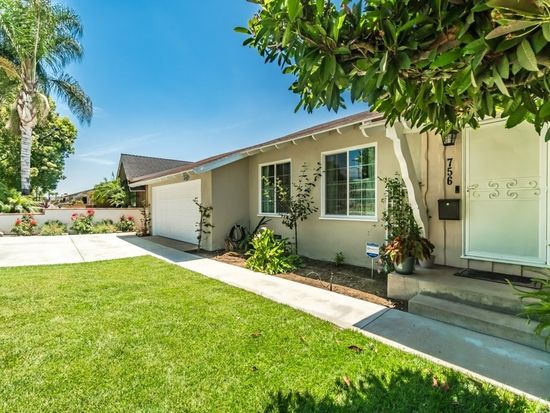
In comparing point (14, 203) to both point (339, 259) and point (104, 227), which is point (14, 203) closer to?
point (104, 227)

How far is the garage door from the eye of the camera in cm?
1134

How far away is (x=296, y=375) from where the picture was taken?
114 inches

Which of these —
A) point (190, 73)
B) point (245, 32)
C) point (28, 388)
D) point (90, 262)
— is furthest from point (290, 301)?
point (190, 73)

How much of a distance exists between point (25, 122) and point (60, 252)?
11.5 meters

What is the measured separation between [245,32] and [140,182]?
14.4 m

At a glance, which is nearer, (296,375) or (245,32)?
(245,32)

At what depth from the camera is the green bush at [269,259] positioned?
7340 mm

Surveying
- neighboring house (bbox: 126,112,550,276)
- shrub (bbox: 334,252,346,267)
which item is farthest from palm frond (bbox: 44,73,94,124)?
shrub (bbox: 334,252,346,267)

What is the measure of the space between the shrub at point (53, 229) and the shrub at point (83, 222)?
1.75 ft

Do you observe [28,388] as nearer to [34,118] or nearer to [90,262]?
[90,262]

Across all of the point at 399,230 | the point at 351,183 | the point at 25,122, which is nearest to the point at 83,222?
the point at 25,122

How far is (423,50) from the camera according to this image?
5.71ft

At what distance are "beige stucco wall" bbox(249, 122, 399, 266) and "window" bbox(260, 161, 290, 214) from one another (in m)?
0.28

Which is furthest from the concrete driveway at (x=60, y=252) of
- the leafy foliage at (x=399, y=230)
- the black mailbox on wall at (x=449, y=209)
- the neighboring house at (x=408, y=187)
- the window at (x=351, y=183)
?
the black mailbox on wall at (x=449, y=209)
